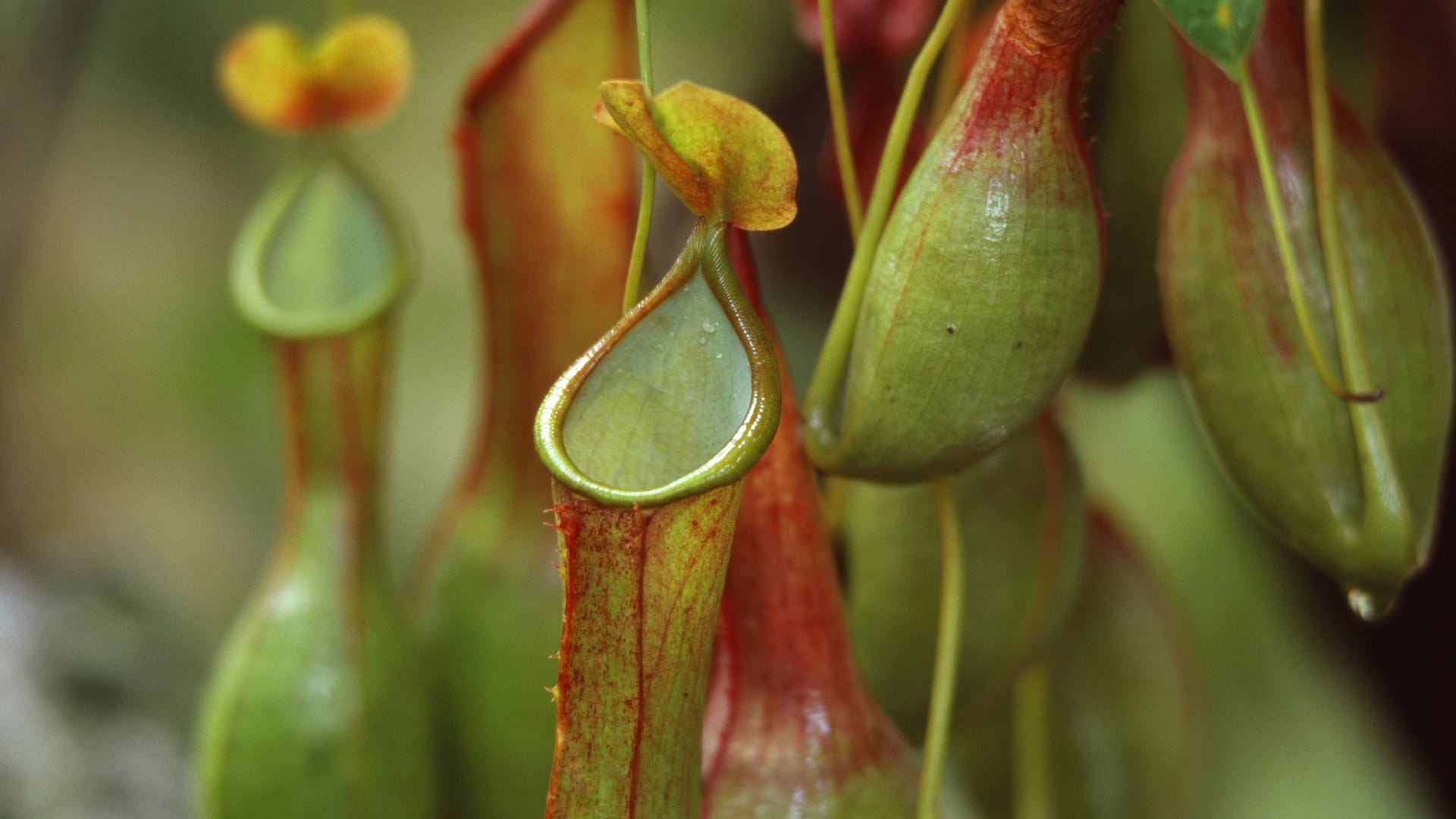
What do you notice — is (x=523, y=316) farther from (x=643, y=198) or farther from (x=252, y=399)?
(x=252, y=399)

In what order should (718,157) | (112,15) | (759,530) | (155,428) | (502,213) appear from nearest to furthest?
(718,157) < (759,530) < (502,213) < (112,15) < (155,428)

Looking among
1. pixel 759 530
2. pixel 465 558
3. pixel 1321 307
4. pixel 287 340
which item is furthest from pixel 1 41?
pixel 1321 307

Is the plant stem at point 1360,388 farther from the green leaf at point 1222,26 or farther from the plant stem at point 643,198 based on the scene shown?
the plant stem at point 643,198

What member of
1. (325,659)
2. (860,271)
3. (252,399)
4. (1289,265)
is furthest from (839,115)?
(252,399)

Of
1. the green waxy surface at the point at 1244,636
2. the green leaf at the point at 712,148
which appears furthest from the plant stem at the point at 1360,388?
the green waxy surface at the point at 1244,636

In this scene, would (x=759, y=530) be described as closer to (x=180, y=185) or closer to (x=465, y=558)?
(x=465, y=558)

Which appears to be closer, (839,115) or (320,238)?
(839,115)
